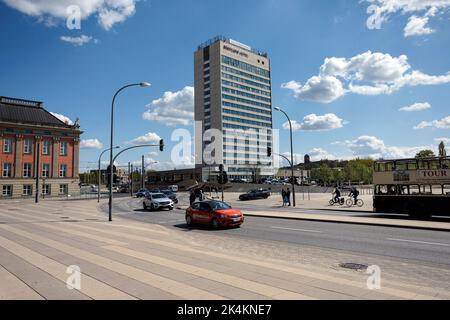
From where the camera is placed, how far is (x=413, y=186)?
19141 mm

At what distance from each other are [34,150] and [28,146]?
119 centimetres

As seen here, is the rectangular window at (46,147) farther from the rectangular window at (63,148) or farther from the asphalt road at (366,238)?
the asphalt road at (366,238)

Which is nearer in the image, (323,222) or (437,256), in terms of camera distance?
(437,256)

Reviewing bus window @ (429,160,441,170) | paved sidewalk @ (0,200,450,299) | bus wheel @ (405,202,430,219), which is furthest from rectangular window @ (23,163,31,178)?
bus window @ (429,160,441,170)

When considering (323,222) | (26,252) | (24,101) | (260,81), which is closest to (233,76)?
(260,81)

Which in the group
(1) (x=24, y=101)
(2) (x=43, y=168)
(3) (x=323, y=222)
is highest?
(1) (x=24, y=101)

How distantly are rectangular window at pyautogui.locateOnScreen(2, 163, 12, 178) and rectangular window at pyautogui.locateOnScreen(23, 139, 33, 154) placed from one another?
3.51 meters

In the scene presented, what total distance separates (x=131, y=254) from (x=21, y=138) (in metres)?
58.7

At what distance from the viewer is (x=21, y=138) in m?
57.2

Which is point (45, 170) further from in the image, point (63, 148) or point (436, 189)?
point (436, 189)

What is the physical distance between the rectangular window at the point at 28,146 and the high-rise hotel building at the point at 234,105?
217ft

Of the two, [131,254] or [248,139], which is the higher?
[248,139]

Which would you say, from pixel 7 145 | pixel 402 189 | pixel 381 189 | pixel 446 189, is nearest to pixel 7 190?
pixel 7 145
